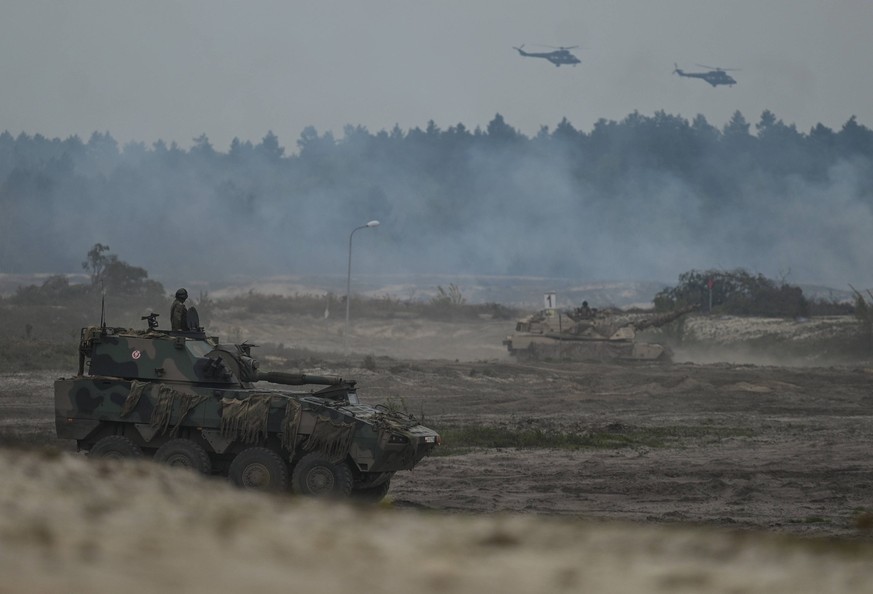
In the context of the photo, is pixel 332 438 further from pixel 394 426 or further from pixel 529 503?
pixel 529 503

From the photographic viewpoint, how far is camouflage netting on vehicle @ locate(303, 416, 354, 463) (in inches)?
568

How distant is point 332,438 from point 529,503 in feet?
7.53

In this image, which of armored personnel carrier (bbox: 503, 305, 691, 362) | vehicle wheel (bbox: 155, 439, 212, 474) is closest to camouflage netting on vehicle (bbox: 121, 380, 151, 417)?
vehicle wheel (bbox: 155, 439, 212, 474)

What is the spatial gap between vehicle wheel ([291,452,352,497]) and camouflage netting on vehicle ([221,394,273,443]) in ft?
1.87

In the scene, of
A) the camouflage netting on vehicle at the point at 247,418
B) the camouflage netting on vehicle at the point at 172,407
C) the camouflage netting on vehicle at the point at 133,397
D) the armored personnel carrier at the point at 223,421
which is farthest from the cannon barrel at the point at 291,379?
the camouflage netting on vehicle at the point at 133,397

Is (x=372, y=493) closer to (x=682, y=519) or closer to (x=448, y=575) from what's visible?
(x=682, y=519)

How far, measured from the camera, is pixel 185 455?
49.1 feet

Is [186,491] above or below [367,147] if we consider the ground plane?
below

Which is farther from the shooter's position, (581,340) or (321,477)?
(581,340)

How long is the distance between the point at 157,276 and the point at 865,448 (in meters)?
60.1

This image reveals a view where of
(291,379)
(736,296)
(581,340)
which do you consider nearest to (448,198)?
(736,296)

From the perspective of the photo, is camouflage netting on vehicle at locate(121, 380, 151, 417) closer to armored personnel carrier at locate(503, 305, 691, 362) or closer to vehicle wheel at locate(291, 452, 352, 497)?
vehicle wheel at locate(291, 452, 352, 497)

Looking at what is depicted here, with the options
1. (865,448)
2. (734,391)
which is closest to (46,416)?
(865,448)

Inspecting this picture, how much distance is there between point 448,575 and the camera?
433 cm
